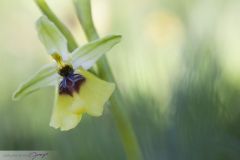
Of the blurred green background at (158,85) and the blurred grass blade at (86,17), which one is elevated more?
the blurred grass blade at (86,17)

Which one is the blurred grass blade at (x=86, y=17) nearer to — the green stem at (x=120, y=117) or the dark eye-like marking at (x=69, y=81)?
the green stem at (x=120, y=117)

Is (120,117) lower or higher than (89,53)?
lower

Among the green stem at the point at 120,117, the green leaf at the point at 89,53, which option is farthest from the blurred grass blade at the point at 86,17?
the green leaf at the point at 89,53

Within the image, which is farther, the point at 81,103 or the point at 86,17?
the point at 86,17

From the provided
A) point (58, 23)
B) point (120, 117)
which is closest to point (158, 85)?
point (120, 117)

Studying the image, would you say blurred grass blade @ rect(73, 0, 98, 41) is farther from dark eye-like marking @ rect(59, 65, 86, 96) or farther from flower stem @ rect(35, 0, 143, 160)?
dark eye-like marking @ rect(59, 65, 86, 96)

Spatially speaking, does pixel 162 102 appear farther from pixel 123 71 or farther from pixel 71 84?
pixel 71 84

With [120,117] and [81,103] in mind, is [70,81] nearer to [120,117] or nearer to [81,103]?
[81,103]
